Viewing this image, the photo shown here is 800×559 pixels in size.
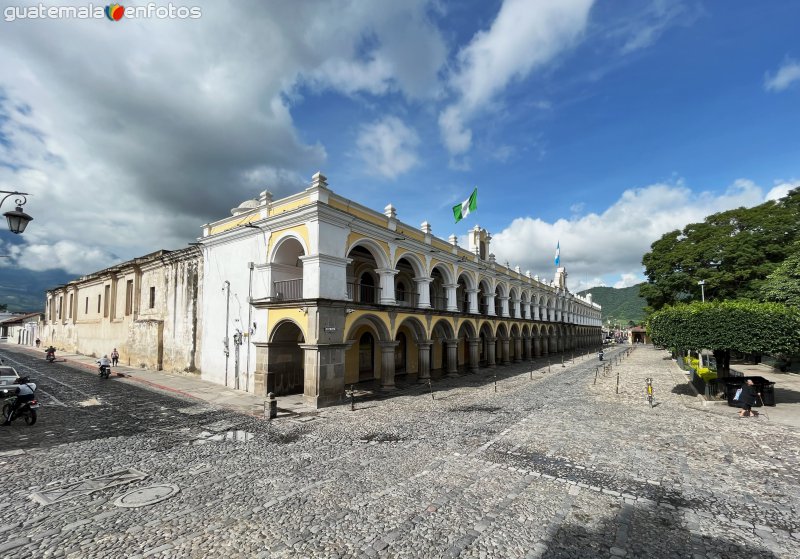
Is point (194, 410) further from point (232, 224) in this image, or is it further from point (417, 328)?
point (417, 328)

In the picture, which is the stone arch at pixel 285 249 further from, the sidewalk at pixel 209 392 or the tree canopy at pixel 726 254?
the tree canopy at pixel 726 254

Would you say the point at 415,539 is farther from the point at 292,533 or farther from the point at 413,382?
the point at 413,382

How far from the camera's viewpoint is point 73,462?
805 centimetres

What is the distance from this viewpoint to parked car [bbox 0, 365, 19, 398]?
13010mm

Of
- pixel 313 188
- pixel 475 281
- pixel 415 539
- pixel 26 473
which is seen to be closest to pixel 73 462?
pixel 26 473

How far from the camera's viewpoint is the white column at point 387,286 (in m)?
18.2

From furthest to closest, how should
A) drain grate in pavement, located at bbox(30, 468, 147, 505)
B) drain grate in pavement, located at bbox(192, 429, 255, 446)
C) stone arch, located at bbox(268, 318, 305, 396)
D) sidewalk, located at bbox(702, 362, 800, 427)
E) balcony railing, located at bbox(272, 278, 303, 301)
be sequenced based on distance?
balcony railing, located at bbox(272, 278, 303, 301) < stone arch, located at bbox(268, 318, 305, 396) < sidewalk, located at bbox(702, 362, 800, 427) < drain grate in pavement, located at bbox(192, 429, 255, 446) < drain grate in pavement, located at bbox(30, 468, 147, 505)

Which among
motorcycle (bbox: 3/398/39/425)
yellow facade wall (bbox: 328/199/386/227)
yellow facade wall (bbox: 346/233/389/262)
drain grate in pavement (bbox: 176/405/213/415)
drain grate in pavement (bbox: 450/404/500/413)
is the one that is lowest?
drain grate in pavement (bbox: 450/404/500/413)

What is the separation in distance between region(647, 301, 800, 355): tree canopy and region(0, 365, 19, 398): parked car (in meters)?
26.6

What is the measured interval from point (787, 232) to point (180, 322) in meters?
45.2

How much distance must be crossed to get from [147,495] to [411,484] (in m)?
4.84

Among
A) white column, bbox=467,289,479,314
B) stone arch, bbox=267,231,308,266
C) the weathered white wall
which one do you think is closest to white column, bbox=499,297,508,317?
white column, bbox=467,289,479,314

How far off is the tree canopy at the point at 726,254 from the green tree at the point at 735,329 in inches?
560

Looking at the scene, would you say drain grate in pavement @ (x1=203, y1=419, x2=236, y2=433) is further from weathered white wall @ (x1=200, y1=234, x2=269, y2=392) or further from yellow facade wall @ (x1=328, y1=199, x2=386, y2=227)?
yellow facade wall @ (x1=328, y1=199, x2=386, y2=227)
